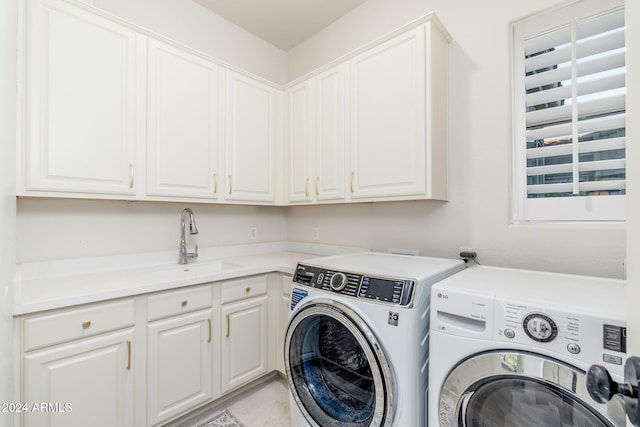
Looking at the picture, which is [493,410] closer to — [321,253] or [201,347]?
[201,347]

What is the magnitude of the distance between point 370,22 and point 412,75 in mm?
920

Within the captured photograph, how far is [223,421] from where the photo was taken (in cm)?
180

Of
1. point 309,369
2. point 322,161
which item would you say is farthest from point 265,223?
Answer: point 309,369

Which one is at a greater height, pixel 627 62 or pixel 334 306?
pixel 627 62

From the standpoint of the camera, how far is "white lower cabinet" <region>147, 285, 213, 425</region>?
61.9 inches

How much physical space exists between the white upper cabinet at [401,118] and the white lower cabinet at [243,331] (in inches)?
38.7

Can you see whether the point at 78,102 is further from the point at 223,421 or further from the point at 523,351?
the point at 523,351

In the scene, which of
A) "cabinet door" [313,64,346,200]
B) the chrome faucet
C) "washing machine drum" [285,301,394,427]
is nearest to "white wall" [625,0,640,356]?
"washing machine drum" [285,301,394,427]

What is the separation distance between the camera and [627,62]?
18.5 inches

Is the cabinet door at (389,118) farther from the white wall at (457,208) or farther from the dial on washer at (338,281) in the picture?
the dial on washer at (338,281)

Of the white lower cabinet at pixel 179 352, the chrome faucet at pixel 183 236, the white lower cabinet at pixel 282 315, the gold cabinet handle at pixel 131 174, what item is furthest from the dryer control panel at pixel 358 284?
the gold cabinet handle at pixel 131 174

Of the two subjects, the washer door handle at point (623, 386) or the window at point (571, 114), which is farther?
the window at point (571, 114)

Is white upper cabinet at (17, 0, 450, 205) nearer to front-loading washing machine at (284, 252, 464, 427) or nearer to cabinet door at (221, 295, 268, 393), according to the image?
front-loading washing machine at (284, 252, 464, 427)

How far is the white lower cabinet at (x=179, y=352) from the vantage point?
5.16ft
